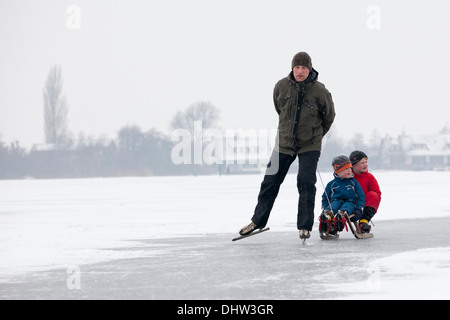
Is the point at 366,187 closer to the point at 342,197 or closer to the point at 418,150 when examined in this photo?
the point at 342,197

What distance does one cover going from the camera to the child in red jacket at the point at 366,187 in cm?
786

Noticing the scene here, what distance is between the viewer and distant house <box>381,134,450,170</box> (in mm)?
119062

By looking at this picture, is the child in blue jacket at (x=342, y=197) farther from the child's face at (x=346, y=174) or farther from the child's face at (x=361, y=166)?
the child's face at (x=361, y=166)

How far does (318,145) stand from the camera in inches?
291

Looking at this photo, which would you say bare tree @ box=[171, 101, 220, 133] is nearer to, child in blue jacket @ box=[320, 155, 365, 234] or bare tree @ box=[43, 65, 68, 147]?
bare tree @ box=[43, 65, 68, 147]

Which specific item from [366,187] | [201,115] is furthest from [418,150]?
[366,187]

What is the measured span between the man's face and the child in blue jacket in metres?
1.01

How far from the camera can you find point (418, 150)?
12419 centimetres

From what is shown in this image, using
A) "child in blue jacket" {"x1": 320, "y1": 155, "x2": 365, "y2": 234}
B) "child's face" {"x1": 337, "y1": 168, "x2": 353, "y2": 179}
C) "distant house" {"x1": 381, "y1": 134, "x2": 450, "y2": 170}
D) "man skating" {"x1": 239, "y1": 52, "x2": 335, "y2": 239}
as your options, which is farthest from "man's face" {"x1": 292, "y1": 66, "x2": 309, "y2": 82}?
"distant house" {"x1": 381, "y1": 134, "x2": 450, "y2": 170}

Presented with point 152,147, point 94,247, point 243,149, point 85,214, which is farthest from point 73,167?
point 94,247

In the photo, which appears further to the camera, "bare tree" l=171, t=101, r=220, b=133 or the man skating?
"bare tree" l=171, t=101, r=220, b=133

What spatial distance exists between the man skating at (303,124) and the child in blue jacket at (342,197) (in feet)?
1.20
